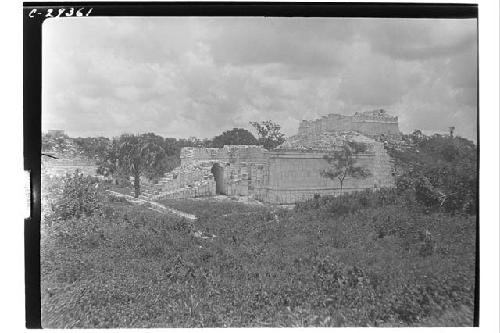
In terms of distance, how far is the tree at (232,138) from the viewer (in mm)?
4902

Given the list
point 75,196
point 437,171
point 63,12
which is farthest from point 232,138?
point 437,171

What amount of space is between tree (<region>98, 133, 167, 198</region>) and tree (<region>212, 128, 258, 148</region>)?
21.6 inches

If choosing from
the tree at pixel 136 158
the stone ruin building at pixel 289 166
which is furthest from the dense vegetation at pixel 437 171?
the tree at pixel 136 158

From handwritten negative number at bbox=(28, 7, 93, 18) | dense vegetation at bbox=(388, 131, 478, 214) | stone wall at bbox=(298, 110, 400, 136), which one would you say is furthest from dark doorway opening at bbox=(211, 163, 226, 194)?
handwritten negative number at bbox=(28, 7, 93, 18)

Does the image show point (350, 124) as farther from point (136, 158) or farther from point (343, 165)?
point (136, 158)

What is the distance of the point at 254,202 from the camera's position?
5.04m

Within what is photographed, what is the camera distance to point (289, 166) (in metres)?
4.98

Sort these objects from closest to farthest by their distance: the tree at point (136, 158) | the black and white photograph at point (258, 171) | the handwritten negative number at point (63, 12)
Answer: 1. the handwritten negative number at point (63, 12)
2. the black and white photograph at point (258, 171)
3. the tree at point (136, 158)

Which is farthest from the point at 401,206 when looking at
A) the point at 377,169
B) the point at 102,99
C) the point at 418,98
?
the point at 102,99

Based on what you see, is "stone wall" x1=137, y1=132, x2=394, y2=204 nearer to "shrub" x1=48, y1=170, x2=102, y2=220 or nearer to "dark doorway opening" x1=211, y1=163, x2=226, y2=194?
"dark doorway opening" x1=211, y1=163, x2=226, y2=194

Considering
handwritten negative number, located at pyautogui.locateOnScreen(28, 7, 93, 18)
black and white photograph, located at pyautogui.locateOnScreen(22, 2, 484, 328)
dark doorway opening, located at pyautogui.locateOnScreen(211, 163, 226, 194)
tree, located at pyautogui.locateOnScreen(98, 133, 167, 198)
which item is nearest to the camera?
handwritten negative number, located at pyautogui.locateOnScreen(28, 7, 93, 18)

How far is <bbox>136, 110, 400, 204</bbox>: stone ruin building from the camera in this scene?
4938mm

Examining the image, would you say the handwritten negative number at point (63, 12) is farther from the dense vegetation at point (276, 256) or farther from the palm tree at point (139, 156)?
the dense vegetation at point (276, 256)

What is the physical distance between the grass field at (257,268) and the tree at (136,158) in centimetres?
31
